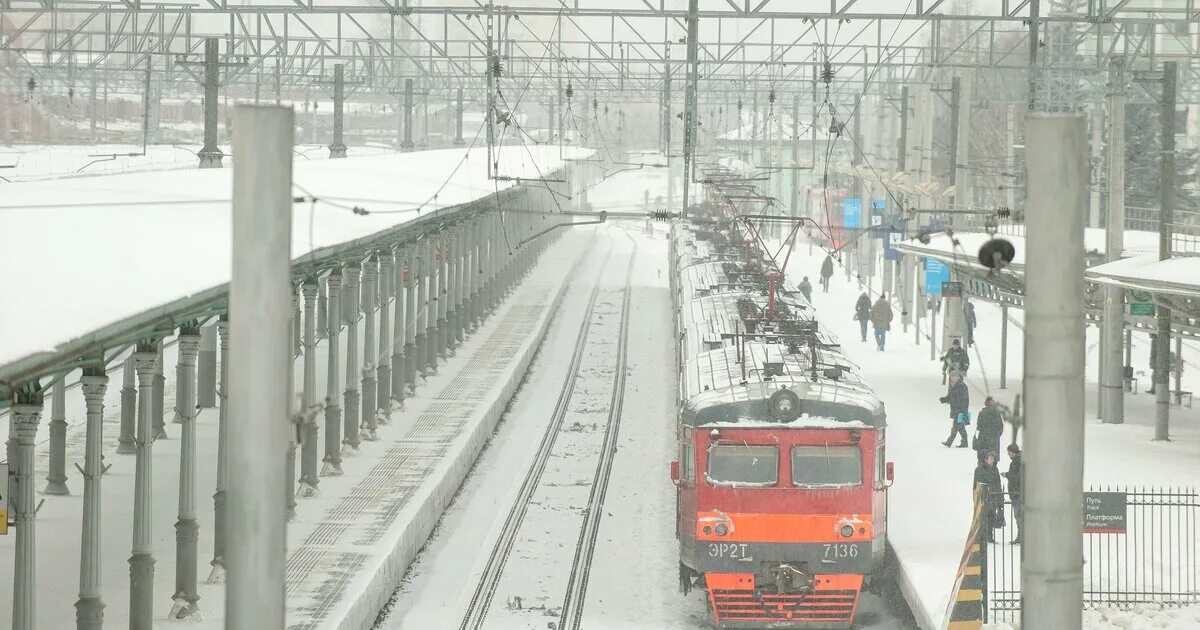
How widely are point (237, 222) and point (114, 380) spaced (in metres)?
24.1

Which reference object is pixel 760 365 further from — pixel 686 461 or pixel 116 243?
pixel 116 243

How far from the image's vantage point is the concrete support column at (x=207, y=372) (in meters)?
25.7

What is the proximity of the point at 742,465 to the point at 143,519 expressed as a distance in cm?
497

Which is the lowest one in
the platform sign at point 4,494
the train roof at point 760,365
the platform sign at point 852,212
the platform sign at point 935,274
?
the platform sign at point 4,494

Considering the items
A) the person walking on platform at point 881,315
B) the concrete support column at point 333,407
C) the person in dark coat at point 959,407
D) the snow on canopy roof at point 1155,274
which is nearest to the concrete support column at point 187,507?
the concrete support column at point 333,407

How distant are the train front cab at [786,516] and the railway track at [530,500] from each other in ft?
7.56

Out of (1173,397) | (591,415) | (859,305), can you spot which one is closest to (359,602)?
(591,415)

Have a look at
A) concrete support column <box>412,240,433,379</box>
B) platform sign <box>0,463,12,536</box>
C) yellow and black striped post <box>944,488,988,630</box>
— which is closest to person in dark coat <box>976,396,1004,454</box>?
yellow and black striped post <box>944,488,988,630</box>

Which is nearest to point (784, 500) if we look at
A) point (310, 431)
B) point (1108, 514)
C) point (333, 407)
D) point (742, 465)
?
point (742, 465)

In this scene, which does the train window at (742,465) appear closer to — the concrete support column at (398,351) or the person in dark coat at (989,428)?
the person in dark coat at (989,428)

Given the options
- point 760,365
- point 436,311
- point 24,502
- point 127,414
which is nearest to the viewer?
point 24,502

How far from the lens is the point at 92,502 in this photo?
36.8 ft

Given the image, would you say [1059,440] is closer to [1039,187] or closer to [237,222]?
[1039,187]

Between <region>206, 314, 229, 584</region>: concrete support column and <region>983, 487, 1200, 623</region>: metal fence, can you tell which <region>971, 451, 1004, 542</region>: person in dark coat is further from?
<region>206, 314, 229, 584</region>: concrete support column
